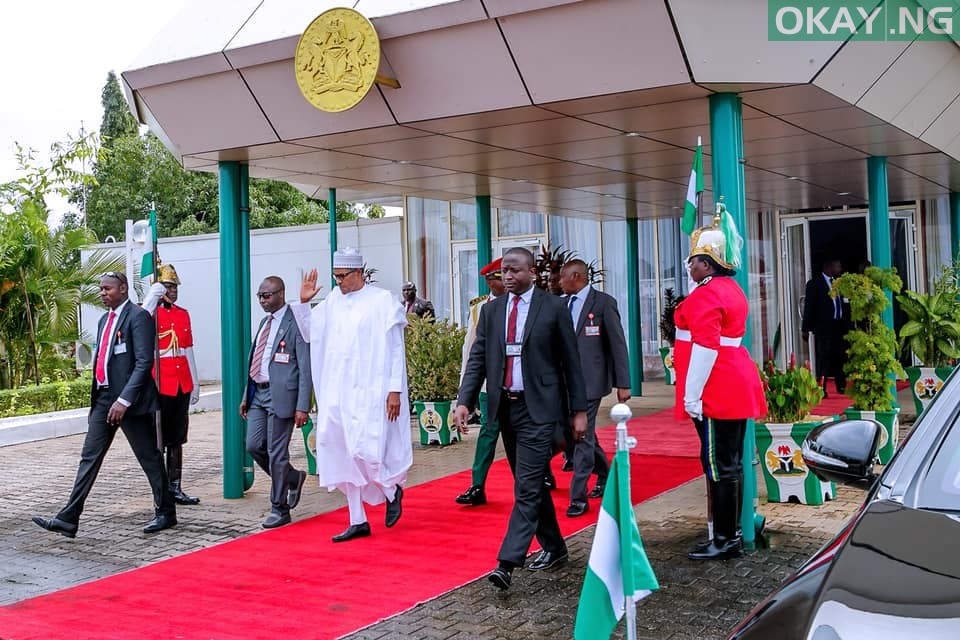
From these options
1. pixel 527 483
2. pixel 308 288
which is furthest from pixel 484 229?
pixel 527 483

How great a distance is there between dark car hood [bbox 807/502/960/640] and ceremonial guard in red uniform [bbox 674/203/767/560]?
12.2 feet

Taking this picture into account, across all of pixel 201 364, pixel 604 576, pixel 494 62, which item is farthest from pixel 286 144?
pixel 201 364

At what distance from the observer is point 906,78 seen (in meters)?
7.98

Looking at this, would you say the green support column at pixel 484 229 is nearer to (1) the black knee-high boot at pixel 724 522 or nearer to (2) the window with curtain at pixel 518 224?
(2) the window with curtain at pixel 518 224

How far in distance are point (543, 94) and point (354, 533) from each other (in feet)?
11.3

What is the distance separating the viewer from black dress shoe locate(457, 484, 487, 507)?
8.12 metres

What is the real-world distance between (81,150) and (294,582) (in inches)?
592

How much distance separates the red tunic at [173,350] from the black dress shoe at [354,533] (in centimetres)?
236

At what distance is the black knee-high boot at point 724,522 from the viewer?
20.2 ft

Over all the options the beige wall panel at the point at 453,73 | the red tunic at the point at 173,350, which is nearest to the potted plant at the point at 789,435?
the beige wall panel at the point at 453,73

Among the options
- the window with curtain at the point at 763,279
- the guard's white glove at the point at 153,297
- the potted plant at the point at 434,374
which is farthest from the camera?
the window with curtain at the point at 763,279

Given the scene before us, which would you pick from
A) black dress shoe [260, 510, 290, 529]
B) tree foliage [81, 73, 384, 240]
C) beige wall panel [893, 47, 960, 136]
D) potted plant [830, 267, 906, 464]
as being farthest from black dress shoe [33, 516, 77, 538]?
tree foliage [81, 73, 384, 240]

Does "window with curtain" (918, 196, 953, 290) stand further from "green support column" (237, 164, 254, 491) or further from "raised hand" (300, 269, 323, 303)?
"raised hand" (300, 269, 323, 303)

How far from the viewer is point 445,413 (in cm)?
1170
